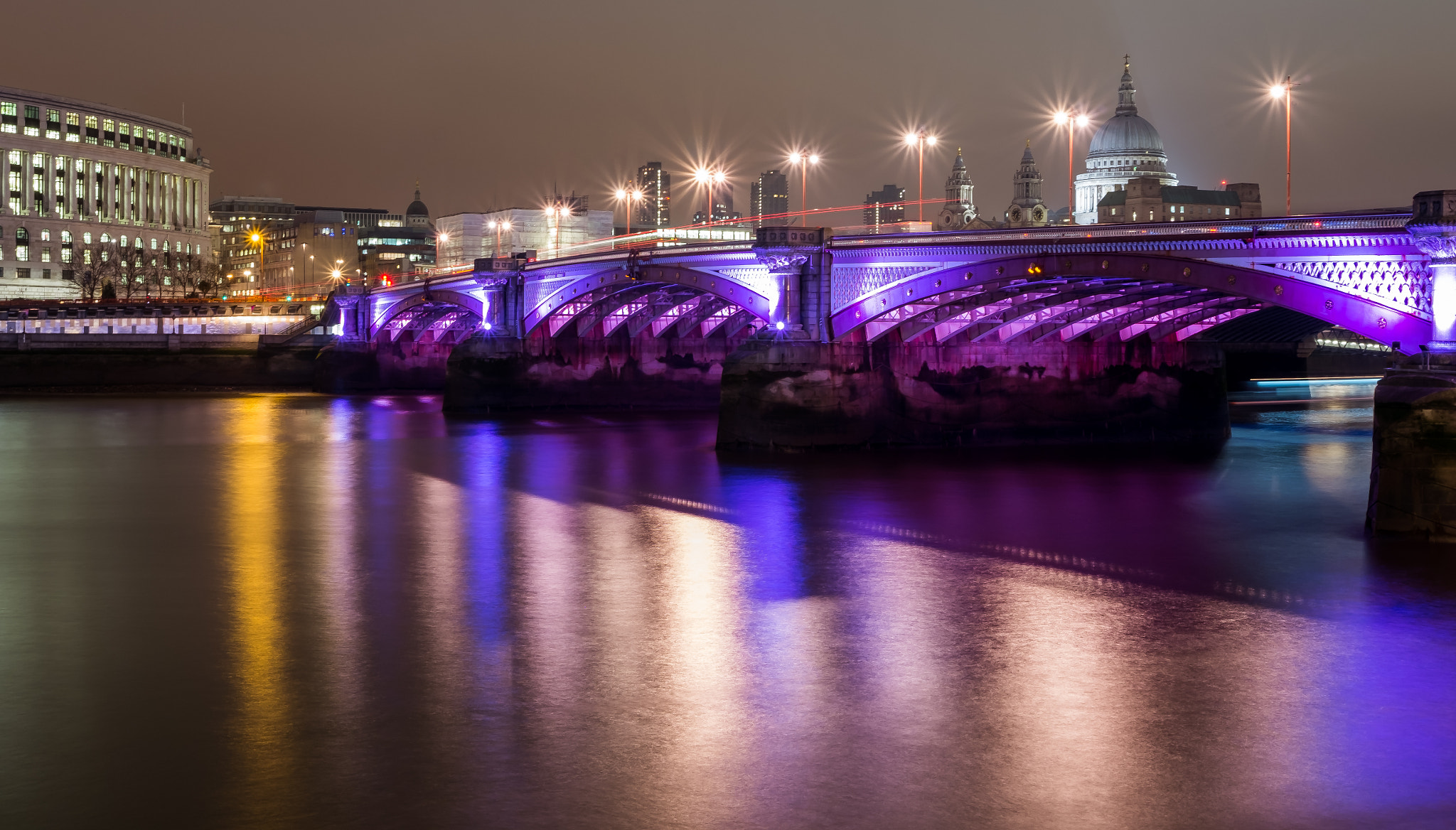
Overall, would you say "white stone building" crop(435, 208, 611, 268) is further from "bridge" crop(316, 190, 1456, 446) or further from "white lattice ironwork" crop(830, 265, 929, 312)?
"white lattice ironwork" crop(830, 265, 929, 312)

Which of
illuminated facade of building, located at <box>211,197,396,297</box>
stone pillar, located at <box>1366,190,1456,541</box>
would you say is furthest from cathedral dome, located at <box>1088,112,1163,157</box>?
stone pillar, located at <box>1366,190,1456,541</box>

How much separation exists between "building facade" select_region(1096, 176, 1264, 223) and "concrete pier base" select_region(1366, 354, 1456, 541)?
10075cm

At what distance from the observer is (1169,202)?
12662cm

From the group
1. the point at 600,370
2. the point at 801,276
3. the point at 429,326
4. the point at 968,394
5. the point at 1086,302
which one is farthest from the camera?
the point at 429,326

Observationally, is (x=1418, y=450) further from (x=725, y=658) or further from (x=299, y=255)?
(x=299, y=255)

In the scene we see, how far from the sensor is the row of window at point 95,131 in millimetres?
129000

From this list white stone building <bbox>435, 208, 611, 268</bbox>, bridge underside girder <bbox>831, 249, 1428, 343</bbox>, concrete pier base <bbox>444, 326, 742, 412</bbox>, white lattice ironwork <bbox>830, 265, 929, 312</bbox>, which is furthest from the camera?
white stone building <bbox>435, 208, 611, 268</bbox>

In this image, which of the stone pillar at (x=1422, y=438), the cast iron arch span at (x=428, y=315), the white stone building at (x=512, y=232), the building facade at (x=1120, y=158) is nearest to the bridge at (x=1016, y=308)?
the stone pillar at (x=1422, y=438)

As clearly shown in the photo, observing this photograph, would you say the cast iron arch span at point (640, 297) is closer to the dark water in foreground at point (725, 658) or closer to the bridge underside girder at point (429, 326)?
the dark water in foreground at point (725, 658)

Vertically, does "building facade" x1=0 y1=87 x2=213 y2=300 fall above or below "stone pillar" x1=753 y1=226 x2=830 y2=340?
above

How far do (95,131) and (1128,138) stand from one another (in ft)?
346

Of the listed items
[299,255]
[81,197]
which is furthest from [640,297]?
[299,255]

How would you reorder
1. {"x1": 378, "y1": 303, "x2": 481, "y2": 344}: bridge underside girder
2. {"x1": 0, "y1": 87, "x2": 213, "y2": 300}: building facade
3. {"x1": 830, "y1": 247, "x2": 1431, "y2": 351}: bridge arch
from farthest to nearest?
1. {"x1": 0, "y1": 87, "x2": 213, "y2": 300}: building facade
2. {"x1": 378, "y1": 303, "x2": 481, "y2": 344}: bridge underside girder
3. {"x1": 830, "y1": 247, "x2": 1431, "y2": 351}: bridge arch

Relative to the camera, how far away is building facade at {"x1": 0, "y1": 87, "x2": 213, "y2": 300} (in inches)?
4998
